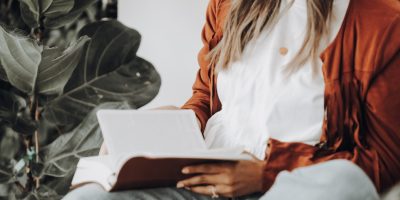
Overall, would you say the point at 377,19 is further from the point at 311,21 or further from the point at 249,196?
the point at 249,196

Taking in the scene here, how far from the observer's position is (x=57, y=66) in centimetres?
184

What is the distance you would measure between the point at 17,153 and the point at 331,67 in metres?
1.21

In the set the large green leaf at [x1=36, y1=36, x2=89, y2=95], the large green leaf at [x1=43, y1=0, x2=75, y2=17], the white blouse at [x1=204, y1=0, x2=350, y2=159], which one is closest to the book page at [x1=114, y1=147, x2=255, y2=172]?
the white blouse at [x1=204, y1=0, x2=350, y2=159]

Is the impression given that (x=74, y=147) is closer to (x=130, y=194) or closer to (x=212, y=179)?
(x=130, y=194)

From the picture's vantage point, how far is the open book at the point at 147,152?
1133mm

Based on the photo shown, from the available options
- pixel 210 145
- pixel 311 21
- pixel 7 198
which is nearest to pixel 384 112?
pixel 311 21

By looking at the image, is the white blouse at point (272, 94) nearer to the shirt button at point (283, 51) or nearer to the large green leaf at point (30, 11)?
the shirt button at point (283, 51)

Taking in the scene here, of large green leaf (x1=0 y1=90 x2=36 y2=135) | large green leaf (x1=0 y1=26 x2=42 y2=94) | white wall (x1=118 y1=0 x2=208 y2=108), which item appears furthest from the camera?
white wall (x1=118 y1=0 x2=208 y2=108)

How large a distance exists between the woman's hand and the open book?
0.05 ft

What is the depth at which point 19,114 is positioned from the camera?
1.92m

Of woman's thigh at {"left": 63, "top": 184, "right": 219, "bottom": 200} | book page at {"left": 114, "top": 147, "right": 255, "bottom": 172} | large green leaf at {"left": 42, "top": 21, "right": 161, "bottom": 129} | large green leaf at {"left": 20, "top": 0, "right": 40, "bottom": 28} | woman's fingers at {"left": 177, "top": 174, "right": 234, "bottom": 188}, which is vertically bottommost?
large green leaf at {"left": 42, "top": 21, "right": 161, "bottom": 129}

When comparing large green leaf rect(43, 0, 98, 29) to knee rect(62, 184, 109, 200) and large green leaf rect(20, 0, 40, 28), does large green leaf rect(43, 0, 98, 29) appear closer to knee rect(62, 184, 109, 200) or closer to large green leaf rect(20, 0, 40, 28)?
large green leaf rect(20, 0, 40, 28)

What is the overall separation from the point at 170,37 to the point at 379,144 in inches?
37.7

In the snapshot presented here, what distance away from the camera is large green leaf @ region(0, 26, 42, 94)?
1793 millimetres
